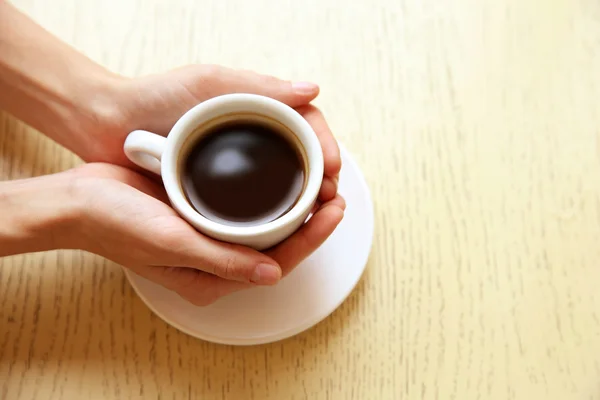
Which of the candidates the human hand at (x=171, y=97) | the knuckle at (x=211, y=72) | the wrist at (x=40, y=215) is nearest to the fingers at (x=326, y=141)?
the human hand at (x=171, y=97)

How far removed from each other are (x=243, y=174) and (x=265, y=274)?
0.13 metres

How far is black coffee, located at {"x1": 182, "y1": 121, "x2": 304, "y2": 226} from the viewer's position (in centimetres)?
64

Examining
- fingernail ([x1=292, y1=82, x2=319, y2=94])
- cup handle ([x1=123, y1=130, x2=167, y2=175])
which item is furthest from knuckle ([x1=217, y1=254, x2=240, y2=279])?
fingernail ([x1=292, y1=82, x2=319, y2=94])

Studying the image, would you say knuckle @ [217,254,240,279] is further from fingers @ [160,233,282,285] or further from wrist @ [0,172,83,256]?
wrist @ [0,172,83,256]

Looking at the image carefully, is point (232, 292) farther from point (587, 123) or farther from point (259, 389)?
point (587, 123)

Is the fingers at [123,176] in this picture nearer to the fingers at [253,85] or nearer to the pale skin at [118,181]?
the pale skin at [118,181]

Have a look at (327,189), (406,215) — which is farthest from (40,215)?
(406,215)

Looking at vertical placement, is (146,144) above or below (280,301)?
above

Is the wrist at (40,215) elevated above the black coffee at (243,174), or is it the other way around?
the black coffee at (243,174)

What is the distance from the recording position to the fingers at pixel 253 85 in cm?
68

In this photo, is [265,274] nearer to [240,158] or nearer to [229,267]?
[229,267]

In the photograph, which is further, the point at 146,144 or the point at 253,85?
the point at 253,85

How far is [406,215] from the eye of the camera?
2.36 ft

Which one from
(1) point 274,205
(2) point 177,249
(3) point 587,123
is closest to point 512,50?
(3) point 587,123
